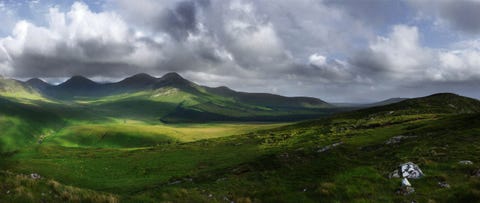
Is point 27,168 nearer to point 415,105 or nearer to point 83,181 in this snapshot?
point 83,181

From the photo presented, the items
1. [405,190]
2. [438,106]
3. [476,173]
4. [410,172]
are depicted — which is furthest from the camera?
[438,106]

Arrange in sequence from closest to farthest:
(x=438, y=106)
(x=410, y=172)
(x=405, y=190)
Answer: (x=405, y=190) < (x=410, y=172) < (x=438, y=106)

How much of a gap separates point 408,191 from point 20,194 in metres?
20.4

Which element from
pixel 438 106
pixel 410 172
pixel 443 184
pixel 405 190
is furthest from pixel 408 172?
pixel 438 106

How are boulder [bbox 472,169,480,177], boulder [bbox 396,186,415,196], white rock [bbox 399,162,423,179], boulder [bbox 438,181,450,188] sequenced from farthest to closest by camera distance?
1. white rock [bbox 399,162,423,179]
2. boulder [bbox 472,169,480,177]
3. boulder [bbox 438,181,450,188]
4. boulder [bbox 396,186,415,196]

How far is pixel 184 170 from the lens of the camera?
64000mm

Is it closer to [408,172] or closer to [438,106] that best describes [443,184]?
[408,172]

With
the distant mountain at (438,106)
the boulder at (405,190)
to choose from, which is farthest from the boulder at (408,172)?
the distant mountain at (438,106)

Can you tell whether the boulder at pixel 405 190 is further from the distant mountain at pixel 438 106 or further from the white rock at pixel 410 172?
the distant mountain at pixel 438 106

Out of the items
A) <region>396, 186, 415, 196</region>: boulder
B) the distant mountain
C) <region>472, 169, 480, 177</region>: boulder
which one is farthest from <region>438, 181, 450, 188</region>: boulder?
the distant mountain

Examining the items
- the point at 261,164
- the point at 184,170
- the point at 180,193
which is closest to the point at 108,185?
the point at 184,170

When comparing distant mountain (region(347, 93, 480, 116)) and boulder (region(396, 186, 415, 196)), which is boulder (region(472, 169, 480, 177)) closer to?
boulder (region(396, 186, 415, 196))

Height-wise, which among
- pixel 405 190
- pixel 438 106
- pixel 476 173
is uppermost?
pixel 438 106

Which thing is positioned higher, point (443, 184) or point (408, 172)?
point (408, 172)
